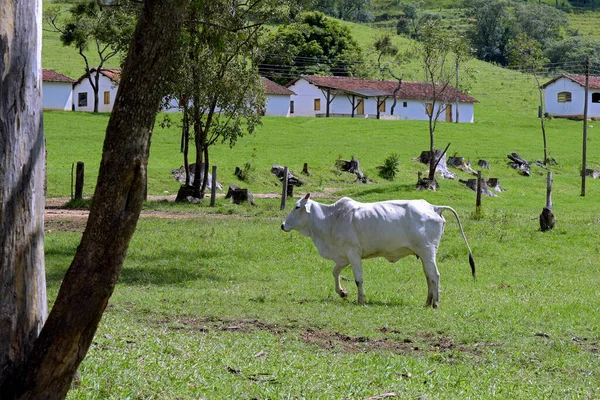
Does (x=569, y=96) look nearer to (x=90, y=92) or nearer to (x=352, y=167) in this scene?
(x=90, y=92)

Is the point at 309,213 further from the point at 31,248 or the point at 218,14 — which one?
the point at 218,14

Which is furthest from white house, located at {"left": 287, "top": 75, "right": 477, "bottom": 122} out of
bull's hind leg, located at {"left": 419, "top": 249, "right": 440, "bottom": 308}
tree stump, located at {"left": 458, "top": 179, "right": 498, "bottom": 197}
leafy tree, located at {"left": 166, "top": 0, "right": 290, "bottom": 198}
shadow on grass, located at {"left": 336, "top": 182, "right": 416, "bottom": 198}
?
bull's hind leg, located at {"left": 419, "top": 249, "right": 440, "bottom": 308}

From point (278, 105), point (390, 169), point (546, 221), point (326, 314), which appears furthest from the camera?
point (278, 105)

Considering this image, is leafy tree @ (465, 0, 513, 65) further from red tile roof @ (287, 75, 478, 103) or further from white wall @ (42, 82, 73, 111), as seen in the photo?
white wall @ (42, 82, 73, 111)

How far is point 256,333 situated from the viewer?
1179cm

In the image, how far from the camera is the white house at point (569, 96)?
3457 inches

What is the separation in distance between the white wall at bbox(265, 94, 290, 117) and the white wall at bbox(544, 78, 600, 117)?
28.2 metres

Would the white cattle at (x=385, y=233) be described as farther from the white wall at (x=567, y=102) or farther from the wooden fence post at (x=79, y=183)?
the white wall at (x=567, y=102)

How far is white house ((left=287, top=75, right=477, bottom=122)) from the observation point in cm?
8169

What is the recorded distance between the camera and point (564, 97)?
89.8 m

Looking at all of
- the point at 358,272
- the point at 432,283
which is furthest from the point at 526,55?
the point at 358,272

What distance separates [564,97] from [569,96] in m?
0.61

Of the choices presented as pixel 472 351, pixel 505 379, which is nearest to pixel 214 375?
pixel 505 379

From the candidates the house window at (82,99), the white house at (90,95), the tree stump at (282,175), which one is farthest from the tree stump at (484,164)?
the house window at (82,99)
